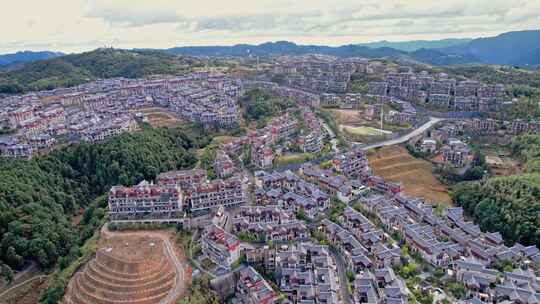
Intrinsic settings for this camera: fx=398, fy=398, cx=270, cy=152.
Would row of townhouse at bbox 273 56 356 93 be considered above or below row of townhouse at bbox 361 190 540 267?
above

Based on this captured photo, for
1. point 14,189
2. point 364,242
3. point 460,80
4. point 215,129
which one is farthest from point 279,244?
point 460,80

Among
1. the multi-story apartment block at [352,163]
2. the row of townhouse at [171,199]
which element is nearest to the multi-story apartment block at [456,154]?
the multi-story apartment block at [352,163]

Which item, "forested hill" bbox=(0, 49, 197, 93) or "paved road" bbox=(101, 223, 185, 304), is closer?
"paved road" bbox=(101, 223, 185, 304)

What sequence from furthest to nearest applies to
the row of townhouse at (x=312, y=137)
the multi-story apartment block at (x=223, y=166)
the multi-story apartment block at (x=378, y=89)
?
Answer: the multi-story apartment block at (x=378, y=89) → the row of townhouse at (x=312, y=137) → the multi-story apartment block at (x=223, y=166)

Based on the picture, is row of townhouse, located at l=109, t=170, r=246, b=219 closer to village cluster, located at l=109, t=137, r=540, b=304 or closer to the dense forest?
village cluster, located at l=109, t=137, r=540, b=304

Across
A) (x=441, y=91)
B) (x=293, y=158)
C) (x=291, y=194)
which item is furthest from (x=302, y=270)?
(x=441, y=91)

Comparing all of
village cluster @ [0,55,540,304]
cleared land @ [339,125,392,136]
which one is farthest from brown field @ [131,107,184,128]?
cleared land @ [339,125,392,136]

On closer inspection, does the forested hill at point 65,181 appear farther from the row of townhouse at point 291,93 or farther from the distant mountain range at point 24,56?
the distant mountain range at point 24,56
